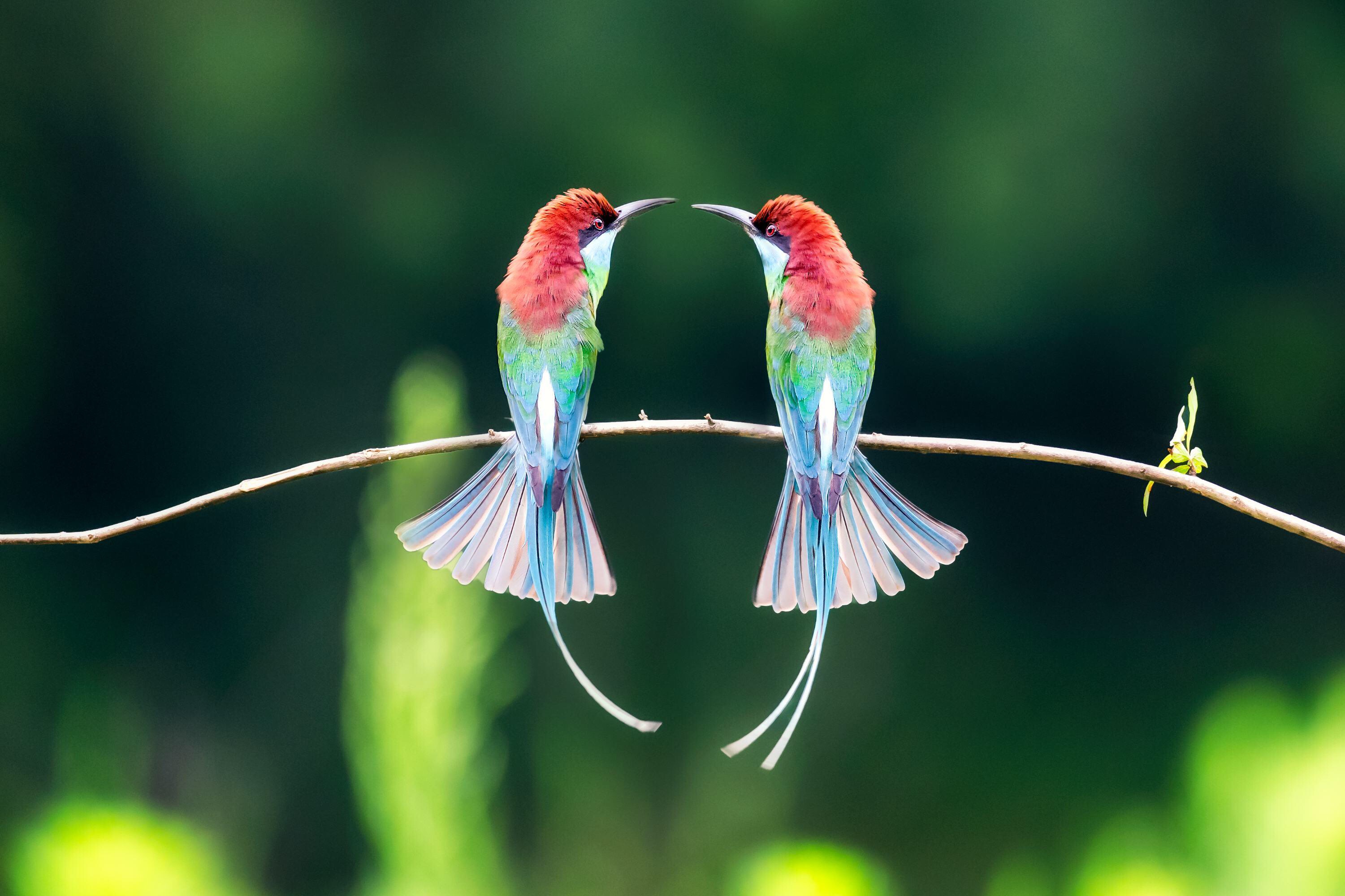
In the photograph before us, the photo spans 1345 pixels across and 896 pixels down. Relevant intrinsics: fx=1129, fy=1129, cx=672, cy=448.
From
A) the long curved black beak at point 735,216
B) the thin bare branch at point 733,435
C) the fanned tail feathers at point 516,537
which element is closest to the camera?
the thin bare branch at point 733,435

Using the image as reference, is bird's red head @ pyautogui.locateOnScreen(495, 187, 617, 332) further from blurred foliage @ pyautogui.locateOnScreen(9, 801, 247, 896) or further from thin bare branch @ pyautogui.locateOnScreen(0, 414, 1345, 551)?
blurred foliage @ pyautogui.locateOnScreen(9, 801, 247, 896)

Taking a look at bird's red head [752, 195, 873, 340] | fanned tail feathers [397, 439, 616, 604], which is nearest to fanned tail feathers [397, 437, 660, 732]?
fanned tail feathers [397, 439, 616, 604]

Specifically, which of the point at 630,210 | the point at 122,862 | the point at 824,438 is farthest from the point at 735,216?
the point at 122,862

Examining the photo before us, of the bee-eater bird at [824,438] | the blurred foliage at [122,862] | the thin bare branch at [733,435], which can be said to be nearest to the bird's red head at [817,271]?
the bee-eater bird at [824,438]

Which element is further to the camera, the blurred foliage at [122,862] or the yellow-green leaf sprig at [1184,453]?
the blurred foliage at [122,862]

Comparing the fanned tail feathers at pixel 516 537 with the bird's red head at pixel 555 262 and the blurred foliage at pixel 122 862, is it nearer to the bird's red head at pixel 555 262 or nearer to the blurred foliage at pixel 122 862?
the bird's red head at pixel 555 262

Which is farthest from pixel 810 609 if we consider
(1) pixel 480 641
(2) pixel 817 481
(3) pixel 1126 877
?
(3) pixel 1126 877
